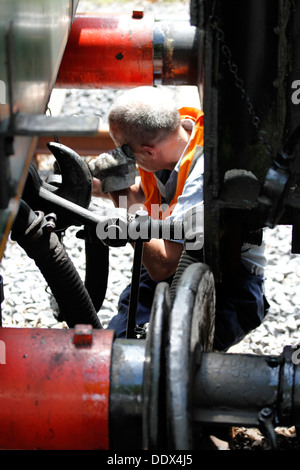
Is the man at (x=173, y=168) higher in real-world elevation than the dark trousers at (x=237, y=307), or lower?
higher

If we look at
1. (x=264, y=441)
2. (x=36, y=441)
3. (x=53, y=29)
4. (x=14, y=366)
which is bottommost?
(x=264, y=441)

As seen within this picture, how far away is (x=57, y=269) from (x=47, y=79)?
2.44 ft

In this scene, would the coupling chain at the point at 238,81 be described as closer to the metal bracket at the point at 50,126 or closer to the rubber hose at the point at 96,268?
the metal bracket at the point at 50,126

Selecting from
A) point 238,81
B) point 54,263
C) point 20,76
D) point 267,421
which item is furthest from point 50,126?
point 54,263

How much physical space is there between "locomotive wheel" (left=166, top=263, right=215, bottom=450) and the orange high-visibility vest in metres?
1.15

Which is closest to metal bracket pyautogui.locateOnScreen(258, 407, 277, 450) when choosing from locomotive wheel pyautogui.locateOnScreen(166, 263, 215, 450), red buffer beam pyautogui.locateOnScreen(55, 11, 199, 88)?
locomotive wheel pyautogui.locateOnScreen(166, 263, 215, 450)

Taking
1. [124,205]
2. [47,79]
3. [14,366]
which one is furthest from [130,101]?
[14,366]

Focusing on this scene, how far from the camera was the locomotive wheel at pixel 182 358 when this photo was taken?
5.24 ft

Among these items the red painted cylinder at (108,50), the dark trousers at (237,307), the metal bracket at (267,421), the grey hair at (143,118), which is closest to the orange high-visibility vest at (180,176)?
the grey hair at (143,118)

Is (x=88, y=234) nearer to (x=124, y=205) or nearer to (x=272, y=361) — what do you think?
(x=124, y=205)

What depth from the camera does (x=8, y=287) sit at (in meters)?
4.06

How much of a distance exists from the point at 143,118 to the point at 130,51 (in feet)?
1.94

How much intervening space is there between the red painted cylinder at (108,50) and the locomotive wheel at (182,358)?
1.81m

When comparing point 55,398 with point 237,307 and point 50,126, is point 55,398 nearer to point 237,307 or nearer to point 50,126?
point 50,126
